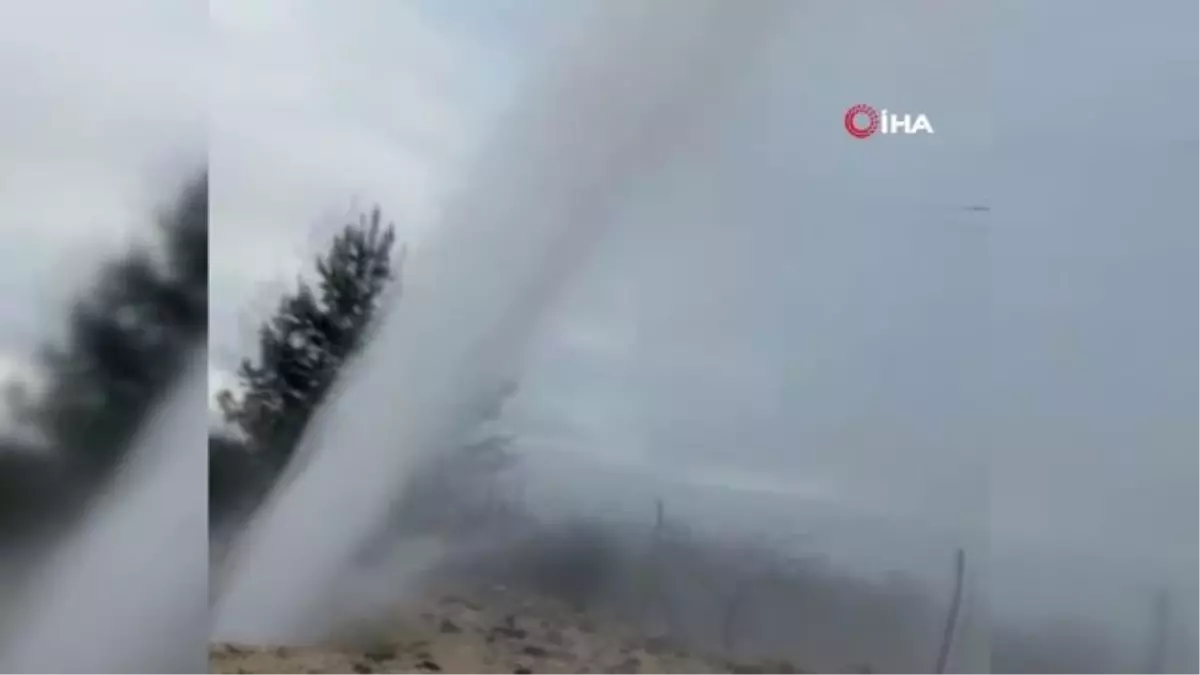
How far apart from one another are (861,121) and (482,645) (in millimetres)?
1128

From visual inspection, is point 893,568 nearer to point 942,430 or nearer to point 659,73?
point 942,430

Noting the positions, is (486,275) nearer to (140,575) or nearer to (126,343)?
(126,343)

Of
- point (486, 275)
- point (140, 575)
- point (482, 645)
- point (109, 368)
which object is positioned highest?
point (486, 275)

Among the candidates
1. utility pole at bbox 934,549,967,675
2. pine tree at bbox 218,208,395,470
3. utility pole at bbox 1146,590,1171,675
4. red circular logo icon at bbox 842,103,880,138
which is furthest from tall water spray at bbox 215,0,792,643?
utility pole at bbox 1146,590,1171,675

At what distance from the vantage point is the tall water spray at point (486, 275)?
1.78 metres

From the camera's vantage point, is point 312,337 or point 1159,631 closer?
point 1159,631

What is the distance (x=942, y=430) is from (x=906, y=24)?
0.70m

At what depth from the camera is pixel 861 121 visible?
173 centimetres

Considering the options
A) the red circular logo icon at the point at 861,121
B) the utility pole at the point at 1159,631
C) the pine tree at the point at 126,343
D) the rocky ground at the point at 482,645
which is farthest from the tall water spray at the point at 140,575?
the utility pole at the point at 1159,631

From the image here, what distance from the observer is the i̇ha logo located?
173 cm

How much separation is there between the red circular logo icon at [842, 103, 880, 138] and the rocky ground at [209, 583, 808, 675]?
95 cm

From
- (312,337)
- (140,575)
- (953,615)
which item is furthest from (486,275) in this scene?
(953,615)

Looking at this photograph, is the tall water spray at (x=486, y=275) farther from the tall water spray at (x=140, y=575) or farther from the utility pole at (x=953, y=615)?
the utility pole at (x=953, y=615)

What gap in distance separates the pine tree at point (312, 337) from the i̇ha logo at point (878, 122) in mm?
831
